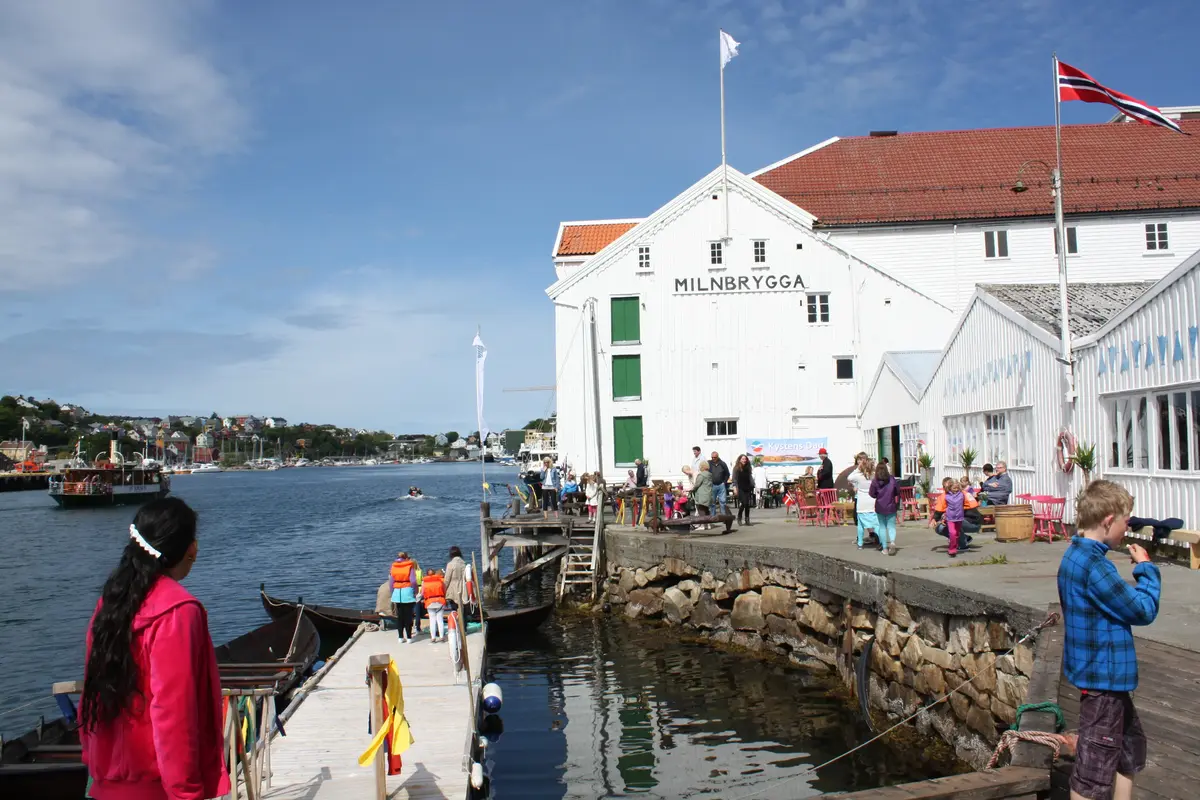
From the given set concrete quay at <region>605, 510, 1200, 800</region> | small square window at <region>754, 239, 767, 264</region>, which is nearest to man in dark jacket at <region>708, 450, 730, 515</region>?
concrete quay at <region>605, 510, 1200, 800</region>

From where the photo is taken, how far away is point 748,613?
1858 cm

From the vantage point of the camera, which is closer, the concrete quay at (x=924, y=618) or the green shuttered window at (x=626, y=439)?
the concrete quay at (x=924, y=618)

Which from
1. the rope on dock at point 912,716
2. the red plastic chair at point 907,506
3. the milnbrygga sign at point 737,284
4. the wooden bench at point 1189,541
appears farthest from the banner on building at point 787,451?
the rope on dock at point 912,716

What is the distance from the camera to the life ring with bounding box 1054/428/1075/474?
15.5 meters

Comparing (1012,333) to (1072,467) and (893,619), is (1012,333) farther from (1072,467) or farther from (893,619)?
(893,619)

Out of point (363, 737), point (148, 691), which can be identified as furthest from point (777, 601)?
point (148, 691)

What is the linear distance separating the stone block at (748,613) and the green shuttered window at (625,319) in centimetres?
1460

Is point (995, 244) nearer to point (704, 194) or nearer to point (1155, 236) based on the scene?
point (1155, 236)

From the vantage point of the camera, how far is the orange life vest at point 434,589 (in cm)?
1708

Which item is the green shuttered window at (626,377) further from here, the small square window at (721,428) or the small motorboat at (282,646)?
the small motorboat at (282,646)

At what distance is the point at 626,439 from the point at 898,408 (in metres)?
9.47

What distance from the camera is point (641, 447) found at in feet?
104

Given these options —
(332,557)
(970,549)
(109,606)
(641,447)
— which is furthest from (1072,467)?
(332,557)

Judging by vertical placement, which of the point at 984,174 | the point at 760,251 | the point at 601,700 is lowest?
the point at 601,700
